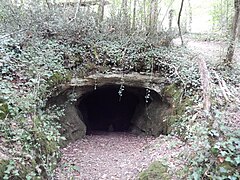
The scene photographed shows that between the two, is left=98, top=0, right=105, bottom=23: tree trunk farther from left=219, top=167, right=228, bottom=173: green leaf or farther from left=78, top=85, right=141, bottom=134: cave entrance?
left=219, top=167, right=228, bottom=173: green leaf

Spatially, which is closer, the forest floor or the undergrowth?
the undergrowth

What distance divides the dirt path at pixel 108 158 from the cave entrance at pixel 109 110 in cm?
337

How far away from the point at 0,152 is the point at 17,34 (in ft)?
12.4

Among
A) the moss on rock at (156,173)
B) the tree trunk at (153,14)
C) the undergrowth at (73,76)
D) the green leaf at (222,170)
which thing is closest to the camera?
the green leaf at (222,170)

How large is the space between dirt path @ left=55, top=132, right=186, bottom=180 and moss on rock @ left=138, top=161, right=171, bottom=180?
0.42m

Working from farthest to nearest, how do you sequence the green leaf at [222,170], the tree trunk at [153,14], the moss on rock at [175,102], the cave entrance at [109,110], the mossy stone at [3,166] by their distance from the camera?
1. the cave entrance at [109,110]
2. the tree trunk at [153,14]
3. the moss on rock at [175,102]
4. the green leaf at [222,170]
5. the mossy stone at [3,166]

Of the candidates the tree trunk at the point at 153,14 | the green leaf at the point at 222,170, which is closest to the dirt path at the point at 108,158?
the green leaf at the point at 222,170

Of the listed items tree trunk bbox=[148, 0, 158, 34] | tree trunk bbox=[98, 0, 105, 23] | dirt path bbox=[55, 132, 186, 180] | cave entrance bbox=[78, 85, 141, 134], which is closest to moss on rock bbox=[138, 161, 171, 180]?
dirt path bbox=[55, 132, 186, 180]

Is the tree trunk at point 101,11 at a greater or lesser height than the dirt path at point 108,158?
greater

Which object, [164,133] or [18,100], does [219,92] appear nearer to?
[164,133]

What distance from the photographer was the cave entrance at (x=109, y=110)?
1220cm

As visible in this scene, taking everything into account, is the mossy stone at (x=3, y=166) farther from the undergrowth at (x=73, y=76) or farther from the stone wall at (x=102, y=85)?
the stone wall at (x=102, y=85)

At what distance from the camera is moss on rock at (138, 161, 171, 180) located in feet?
16.2

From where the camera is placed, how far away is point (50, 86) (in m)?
6.83
